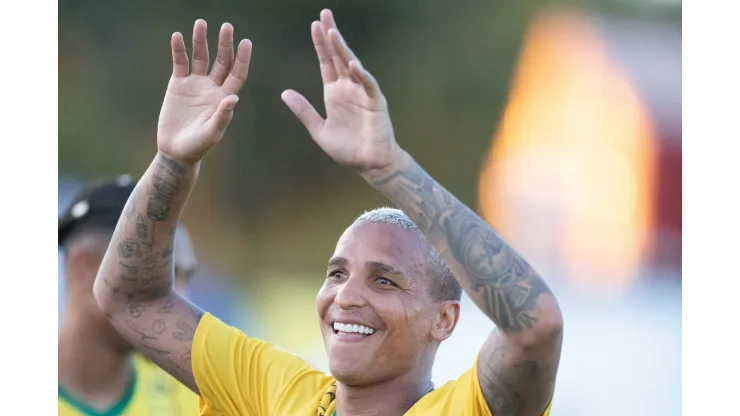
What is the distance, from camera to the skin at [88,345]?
362cm

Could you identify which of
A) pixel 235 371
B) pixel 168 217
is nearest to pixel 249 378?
pixel 235 371

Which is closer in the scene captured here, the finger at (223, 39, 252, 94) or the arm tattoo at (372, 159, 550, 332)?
the arm tattoo at (372, 159, 550, 332)

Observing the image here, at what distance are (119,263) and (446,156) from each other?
3038 millimetres

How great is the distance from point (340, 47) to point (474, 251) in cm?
51

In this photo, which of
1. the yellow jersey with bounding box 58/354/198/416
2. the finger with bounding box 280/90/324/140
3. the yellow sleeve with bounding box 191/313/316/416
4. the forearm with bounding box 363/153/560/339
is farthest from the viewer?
the yellow jersey with bounding box 58/354/198/416

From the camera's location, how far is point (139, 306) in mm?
2480

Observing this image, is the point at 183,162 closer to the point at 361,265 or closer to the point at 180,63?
the point at 180,63

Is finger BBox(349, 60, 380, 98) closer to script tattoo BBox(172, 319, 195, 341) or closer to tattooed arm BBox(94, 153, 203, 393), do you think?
tattooed arm BBox(94, 153, 203, 393)

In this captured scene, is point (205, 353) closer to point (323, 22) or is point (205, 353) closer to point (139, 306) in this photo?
point (139, 306)

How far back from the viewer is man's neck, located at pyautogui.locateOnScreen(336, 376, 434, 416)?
7.22 ft

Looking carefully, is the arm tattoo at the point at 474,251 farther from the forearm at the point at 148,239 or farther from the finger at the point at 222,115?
the forearm at the point at 148,239

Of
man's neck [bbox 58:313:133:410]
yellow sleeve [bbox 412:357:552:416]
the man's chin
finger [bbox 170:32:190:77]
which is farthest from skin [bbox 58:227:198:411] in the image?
yellow sleeve [bbox 412:357:552:416]

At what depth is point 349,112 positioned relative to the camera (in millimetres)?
1939
